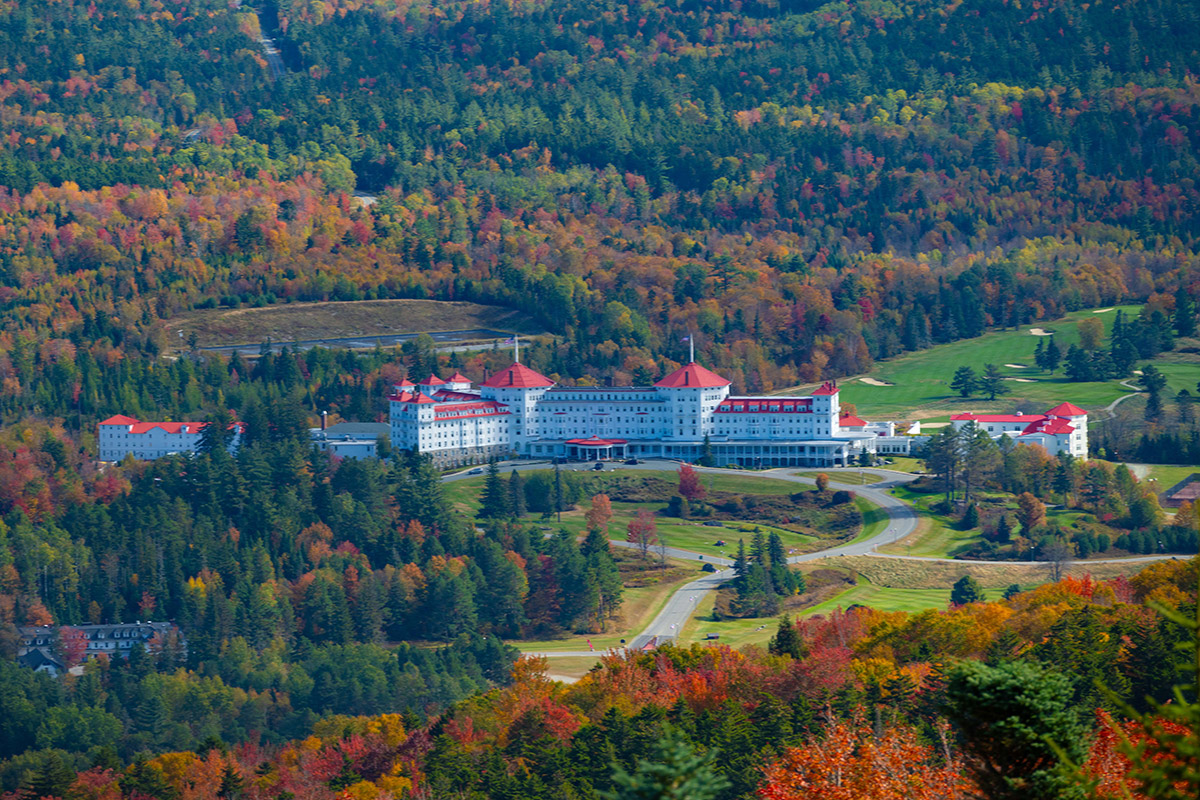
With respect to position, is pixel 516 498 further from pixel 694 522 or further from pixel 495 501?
pixel 694 522

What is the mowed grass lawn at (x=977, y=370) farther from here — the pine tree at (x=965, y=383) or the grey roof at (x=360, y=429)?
the grey roof at (x=360, y=429)

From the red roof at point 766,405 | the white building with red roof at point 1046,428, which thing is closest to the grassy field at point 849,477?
the red roof at point 766,405

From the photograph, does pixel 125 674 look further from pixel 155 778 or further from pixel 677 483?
pixel 677 483

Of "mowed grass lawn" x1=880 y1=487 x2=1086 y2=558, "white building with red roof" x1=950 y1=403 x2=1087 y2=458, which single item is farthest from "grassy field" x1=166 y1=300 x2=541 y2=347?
"mowed grass lawn" x1=880 y1=487 x2=1086 y2=558

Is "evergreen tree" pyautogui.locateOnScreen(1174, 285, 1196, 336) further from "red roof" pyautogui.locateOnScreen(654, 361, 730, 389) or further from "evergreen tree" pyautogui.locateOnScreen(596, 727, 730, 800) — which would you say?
"evergreen tree" pyautogui.locateOnScreen(596, 727, 730, 800)

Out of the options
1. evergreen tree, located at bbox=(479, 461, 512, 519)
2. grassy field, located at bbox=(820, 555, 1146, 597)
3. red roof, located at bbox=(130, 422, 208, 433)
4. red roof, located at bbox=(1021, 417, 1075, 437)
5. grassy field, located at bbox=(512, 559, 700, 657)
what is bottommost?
grassy field, located at bbox=(512, 559, 700, 657)

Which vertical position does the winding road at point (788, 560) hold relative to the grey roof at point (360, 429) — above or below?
below

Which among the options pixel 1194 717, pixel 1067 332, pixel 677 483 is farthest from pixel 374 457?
pixel 1194 717
